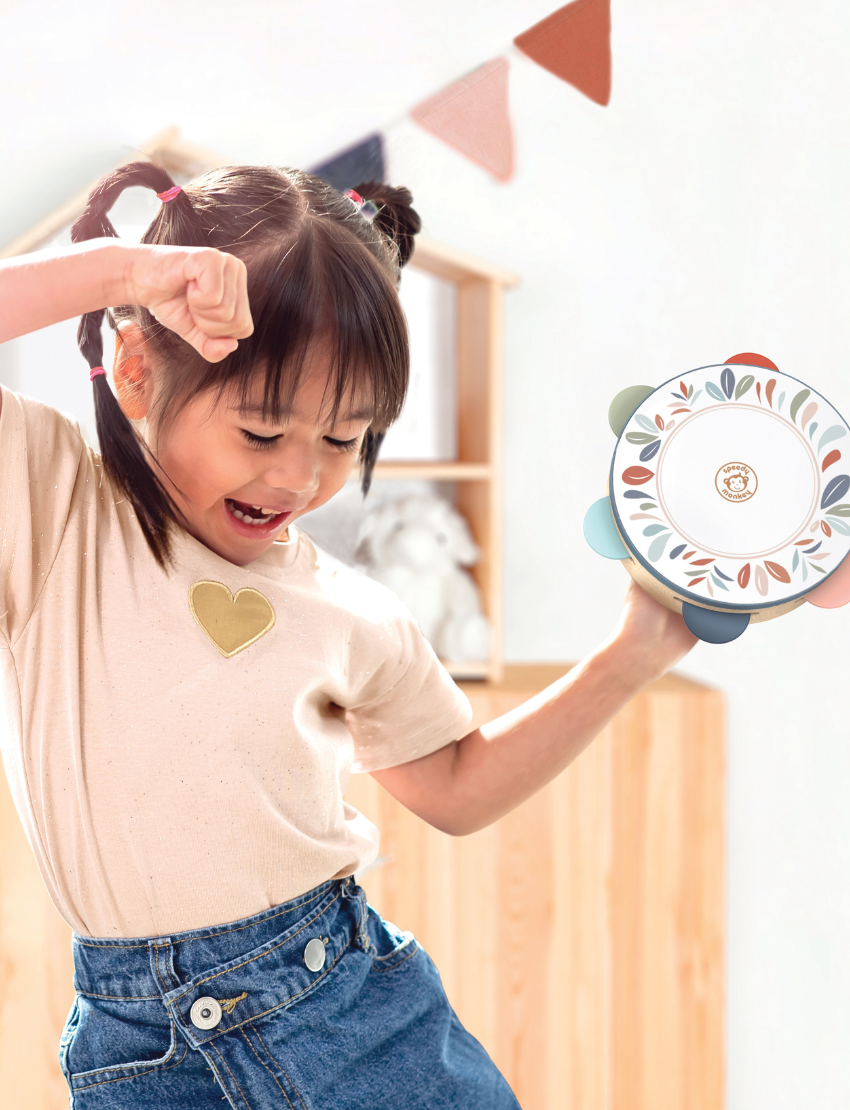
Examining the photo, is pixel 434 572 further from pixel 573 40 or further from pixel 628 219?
pixel 573 40

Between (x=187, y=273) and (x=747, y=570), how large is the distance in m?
0.27

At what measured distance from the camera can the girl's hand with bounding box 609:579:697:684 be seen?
0.46m

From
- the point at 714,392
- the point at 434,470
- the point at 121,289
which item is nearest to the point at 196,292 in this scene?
the point at 121,289

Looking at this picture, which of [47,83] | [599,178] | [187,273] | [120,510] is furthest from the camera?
[599,178]

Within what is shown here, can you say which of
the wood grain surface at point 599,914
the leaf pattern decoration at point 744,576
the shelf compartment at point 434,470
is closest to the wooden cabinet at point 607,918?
the wood grain surface at point 599,914

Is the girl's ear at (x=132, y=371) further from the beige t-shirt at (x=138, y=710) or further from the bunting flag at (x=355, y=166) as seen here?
the bunting flag at (x=355, y=166)

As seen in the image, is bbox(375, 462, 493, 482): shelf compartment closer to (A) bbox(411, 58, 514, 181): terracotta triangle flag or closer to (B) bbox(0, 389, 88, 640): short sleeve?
(A) bbox(411, 58, 514, 181): terracotta triangle flag

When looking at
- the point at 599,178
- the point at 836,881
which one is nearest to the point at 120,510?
the point at 599,178

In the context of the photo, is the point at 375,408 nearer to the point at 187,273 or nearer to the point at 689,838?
the point at 187,273

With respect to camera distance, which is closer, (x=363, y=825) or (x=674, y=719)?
(x=363, y=825)

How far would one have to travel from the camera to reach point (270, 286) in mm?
357

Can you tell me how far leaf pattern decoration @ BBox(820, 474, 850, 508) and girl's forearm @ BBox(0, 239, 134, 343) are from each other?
31 centimetres

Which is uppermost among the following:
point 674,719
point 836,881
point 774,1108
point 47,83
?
point 47,83

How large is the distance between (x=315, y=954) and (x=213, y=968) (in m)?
0.05
